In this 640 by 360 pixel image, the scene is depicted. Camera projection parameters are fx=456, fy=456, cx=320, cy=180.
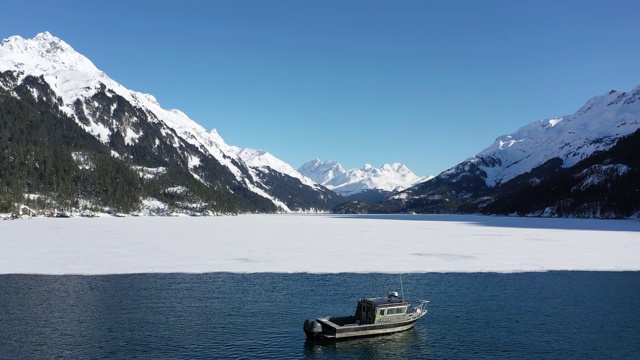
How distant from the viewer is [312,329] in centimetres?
3519

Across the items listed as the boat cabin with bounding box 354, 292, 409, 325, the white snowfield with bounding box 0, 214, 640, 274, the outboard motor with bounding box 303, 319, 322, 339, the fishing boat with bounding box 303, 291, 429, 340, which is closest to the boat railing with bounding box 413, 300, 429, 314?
the fishing boat with bounding box 303, 291, 429, 340

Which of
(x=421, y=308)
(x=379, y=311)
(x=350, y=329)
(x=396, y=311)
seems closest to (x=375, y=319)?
(x=379, y=311)

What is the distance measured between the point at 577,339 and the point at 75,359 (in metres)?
35.8

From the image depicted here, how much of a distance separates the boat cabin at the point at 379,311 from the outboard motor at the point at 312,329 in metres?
4.84

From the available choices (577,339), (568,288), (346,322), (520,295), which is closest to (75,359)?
(346,322)

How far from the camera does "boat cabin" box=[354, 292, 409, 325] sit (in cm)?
3869

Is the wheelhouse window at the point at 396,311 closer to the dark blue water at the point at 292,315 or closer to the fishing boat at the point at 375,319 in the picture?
the fishing boat at the point at 375,319

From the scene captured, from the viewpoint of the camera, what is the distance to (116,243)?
94812 millimetres

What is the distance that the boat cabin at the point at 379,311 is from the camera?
38.7m

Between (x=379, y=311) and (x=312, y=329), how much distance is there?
6.63 metres

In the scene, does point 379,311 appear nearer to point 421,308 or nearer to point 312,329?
point 421,308

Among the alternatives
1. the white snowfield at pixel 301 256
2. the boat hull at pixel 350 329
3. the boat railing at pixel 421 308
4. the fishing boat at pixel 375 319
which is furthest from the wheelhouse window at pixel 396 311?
the white snowfield at pixel 301 256

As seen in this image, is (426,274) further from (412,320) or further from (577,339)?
(577,339)

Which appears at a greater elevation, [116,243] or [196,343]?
[116,243]
